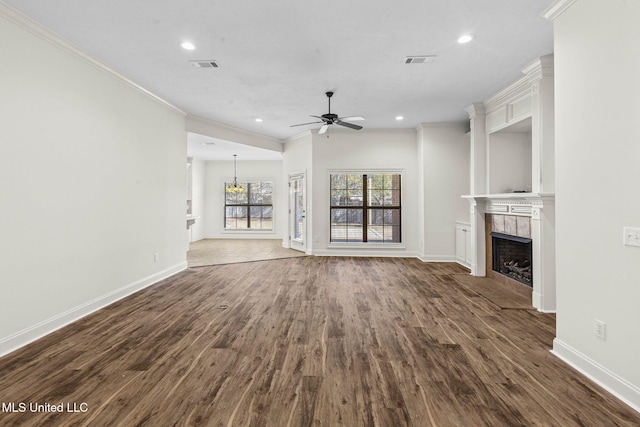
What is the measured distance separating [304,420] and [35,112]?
3.48m

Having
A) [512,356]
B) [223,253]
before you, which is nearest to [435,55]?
[512,356]

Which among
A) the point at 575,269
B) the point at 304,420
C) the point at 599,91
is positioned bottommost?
the point at 304,420

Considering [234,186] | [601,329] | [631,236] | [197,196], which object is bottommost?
[601,329]

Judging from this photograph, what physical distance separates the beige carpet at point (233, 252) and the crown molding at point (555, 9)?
19.4 feet

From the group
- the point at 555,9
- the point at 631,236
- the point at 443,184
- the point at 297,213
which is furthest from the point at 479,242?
the point at 297,213

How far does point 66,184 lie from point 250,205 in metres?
7.63

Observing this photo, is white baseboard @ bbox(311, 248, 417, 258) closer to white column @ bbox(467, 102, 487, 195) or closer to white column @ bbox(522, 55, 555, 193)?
white column @ bbox(467, 102, 487, 195)

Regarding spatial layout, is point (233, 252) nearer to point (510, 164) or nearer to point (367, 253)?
point (367, 253)

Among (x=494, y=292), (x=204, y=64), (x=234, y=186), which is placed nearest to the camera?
(x=204, y=64)

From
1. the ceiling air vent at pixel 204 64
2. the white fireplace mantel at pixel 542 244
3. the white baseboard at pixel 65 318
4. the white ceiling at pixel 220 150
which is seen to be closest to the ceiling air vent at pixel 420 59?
the white fireplace mantel at pixel 542 244

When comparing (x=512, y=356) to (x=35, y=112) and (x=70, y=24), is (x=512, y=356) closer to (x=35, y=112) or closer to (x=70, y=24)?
(x=35, y=112)

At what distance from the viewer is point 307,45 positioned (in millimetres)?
3322

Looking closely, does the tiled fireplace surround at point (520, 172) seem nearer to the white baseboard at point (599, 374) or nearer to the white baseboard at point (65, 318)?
the white baseboard at point (599, 374)

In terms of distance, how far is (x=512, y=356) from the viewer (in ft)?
8.34
